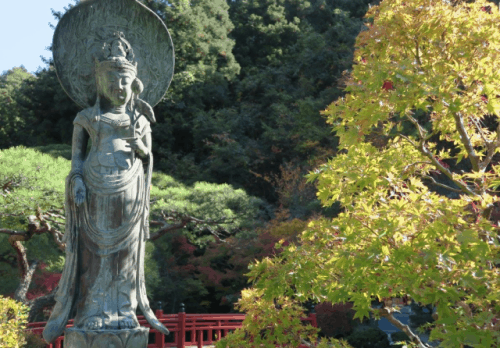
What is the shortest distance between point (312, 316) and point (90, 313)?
6224 millimetres

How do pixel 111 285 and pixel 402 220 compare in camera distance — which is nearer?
pixel 402 220

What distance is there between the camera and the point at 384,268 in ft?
12.8

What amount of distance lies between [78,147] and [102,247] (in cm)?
89

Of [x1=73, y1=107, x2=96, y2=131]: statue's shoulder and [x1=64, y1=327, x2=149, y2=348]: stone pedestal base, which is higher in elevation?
[x1=73, y1=107, x2=96, y2=131]: statue's shoulder

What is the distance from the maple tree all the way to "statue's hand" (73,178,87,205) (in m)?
1.81

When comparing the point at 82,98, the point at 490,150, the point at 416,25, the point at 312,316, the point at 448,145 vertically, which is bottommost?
the point at 312,316

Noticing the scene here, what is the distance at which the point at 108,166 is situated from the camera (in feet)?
14.6

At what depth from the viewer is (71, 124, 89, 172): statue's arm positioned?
14.9 feet

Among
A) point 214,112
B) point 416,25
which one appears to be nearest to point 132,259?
point 416,25

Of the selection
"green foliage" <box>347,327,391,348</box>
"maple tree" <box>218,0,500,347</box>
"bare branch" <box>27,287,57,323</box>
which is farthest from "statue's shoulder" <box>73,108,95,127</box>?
"green foliage" <box>347,327,391,348</box>

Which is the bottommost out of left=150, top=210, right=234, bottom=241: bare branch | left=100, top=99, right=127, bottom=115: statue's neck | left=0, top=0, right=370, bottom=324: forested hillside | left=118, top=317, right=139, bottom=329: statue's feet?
left=118, top=317, right=139, bottom=329: statue's feet

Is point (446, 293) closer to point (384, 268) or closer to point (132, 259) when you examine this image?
point (384, 268)

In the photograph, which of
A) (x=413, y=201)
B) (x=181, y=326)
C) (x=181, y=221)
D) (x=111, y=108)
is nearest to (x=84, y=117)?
(x=111, y=108)

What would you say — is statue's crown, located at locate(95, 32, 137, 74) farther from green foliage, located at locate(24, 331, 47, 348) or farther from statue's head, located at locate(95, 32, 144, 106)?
green foliage, located at locate(24, 331, 47, 348)
